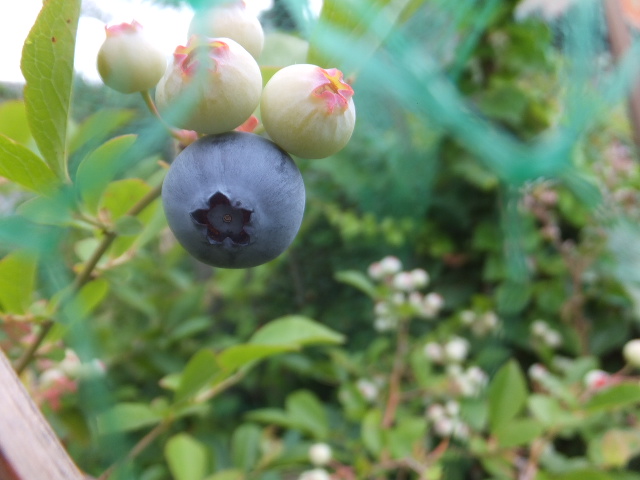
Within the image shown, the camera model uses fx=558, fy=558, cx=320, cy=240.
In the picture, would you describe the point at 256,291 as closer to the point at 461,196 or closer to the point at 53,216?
the point at 461,196

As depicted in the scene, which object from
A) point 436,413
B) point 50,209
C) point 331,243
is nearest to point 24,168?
point 50,209

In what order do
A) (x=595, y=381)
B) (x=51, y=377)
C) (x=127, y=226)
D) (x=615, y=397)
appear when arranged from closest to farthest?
(x=127, y=226)
(x=51, y=377)
(x=615, y=397)
(x=595, y=381)

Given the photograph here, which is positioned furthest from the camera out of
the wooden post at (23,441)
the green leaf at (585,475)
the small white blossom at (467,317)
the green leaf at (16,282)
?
the small white blossom at (467,317)

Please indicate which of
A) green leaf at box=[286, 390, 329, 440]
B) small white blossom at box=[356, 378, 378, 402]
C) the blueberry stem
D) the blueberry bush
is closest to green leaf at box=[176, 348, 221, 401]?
the blueberry bush

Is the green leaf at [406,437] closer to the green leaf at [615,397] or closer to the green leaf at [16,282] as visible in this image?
the green leaf at [615,397]

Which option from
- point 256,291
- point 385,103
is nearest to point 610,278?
point 385,103

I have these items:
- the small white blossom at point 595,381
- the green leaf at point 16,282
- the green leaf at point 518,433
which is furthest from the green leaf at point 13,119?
the small white blossom at point 595,381

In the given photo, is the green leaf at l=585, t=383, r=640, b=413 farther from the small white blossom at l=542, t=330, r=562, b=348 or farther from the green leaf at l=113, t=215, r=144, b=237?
the green leaf at l=113, t=215, r=144, b=237

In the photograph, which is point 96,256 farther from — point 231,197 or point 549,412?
point 549,412
